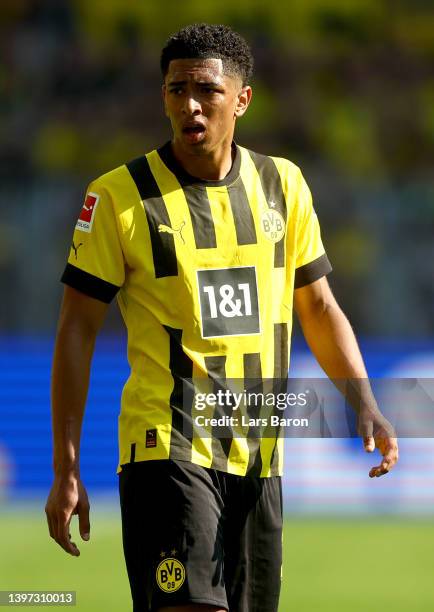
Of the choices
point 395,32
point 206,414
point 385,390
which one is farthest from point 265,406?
point 395,32

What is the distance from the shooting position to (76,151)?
53.0ft

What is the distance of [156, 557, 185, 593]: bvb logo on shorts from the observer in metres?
3.55

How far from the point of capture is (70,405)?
3.69m

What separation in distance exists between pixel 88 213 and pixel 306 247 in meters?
0.75

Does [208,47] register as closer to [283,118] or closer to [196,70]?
[196,70]

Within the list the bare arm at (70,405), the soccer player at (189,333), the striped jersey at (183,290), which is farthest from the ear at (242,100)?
the bare arm at (70,405)

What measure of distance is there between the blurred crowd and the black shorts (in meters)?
10.3

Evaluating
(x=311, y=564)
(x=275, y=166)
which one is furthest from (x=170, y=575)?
(x=311, y=564)

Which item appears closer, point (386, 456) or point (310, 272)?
point (386, 456)

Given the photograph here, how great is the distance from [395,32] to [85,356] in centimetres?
1434

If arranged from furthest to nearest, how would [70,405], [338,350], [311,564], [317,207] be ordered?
[317,207], [311,564], [338,350], [70,405]

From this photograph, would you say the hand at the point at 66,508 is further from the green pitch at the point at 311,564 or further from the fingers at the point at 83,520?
the green pitch at the point at 311,564

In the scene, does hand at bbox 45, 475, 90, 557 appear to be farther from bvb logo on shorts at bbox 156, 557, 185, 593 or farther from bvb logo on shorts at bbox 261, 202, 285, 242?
bvb logo on shorts at bbox 261, 202, 285, 242

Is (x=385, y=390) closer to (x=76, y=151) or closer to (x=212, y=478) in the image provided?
(x=212, y=478)
